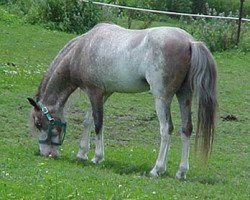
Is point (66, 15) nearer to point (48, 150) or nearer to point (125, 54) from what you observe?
point (48, 150)

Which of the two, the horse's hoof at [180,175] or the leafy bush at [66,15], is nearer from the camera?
the horse's hoof at [180,175]

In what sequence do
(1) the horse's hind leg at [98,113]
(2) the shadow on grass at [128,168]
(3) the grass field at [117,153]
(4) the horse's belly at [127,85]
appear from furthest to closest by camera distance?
(1) the horse's hind leg at [98,113] → (4) the horse's belly at [127,85] → (2) the shadow on grass at [128,168] → (3) the grass field at [117,153]

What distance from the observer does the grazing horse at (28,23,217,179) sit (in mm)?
8797

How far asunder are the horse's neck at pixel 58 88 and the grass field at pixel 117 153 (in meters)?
0.26

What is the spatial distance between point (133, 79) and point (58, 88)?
1218 mm

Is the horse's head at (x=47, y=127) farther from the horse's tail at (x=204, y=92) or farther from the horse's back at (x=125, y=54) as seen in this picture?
the horse's tail at (x=204, y=92)

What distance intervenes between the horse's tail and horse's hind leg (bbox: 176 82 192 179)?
0.26m

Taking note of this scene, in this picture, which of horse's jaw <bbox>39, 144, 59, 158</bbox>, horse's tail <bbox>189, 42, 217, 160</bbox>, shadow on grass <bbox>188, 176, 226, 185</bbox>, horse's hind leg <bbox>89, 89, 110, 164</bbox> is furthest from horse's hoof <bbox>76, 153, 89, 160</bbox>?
horse's tail <bbox>189, 42, 217, 160</bbox>

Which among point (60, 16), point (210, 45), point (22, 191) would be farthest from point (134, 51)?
point (60, 16)

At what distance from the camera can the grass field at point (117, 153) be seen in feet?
24.5

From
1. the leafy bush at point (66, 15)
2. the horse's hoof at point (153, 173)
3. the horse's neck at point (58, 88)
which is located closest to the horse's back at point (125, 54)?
the horse's neck at point (58, 88)

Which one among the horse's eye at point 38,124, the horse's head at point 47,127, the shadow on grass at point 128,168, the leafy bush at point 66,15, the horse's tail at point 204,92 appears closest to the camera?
the horse's tail at point 204,92

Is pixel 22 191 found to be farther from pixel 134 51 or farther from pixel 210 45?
pixel 210 45

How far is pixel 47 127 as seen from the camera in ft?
32.3
